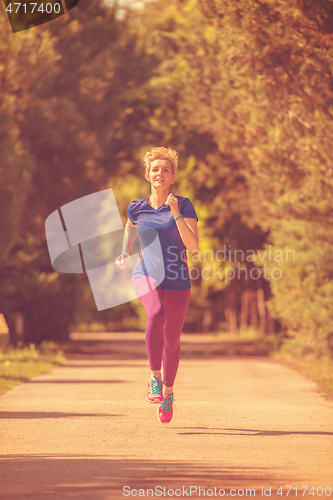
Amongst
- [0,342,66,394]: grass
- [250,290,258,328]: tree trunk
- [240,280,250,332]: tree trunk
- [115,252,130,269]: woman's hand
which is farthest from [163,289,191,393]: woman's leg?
[240,280,250,332]: tree trunk

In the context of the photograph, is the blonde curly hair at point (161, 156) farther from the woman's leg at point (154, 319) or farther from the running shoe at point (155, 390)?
the running shoe at point (155, 390)

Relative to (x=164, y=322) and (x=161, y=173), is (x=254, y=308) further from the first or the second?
(x=161, y=173)

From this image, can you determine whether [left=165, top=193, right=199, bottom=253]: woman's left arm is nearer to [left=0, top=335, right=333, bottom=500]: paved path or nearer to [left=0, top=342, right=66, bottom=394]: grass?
[left=0, top=335, right=333, bottom=500]: paved path

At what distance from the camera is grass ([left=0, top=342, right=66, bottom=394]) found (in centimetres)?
1257

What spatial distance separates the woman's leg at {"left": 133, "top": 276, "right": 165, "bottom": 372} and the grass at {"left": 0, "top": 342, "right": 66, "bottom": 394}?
4269mm

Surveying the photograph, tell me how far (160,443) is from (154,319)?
115cm

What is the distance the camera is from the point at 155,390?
7137mm

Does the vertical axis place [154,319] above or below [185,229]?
below

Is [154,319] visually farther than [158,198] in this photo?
No

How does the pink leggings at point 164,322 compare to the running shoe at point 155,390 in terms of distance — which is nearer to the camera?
the pink leggings at point 164,322

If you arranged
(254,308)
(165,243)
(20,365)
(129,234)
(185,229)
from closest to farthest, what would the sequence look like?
(185,229), (165,243), (129,234), (20,365), (254,308)

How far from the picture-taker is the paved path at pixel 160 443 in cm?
492

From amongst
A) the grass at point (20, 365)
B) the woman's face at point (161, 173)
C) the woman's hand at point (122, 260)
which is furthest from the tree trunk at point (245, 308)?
the woman's hand at point (122, 260)

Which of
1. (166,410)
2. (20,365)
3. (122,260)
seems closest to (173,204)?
(122,260)
